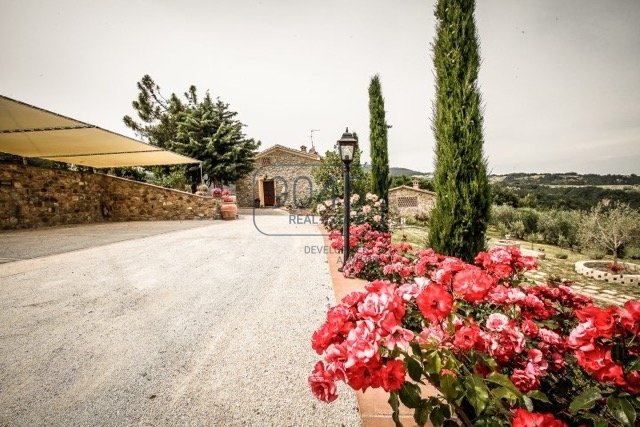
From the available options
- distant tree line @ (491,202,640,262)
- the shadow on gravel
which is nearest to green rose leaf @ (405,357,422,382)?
the shadow on gravel

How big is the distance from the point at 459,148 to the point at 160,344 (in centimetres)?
403

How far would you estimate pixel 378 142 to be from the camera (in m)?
9.58

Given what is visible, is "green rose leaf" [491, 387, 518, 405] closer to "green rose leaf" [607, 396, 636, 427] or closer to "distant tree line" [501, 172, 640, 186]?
"green rose leaf" [607, 396, 636, 427]

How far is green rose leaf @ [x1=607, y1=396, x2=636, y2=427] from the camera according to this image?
80cm

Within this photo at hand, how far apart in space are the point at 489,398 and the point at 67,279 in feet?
17.0

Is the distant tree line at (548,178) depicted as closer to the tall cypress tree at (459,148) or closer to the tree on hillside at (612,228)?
the tree on hillside at (612,228)

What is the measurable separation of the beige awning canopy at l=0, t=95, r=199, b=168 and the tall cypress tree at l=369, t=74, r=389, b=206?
293 inches

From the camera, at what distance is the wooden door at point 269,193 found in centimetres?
2269

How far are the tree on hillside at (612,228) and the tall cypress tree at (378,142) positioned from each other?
5776 mm

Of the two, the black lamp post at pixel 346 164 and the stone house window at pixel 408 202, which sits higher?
the black lamp post at pixel 346 164

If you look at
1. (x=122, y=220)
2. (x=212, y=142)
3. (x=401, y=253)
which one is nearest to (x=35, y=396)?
(x=401, y=253)

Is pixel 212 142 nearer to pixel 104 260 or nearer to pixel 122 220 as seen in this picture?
pixel 122 220

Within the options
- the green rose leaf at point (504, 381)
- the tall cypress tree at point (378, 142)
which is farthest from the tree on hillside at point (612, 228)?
the green rose leaf at point (504, 381)

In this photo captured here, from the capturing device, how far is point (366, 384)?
0.95 m
